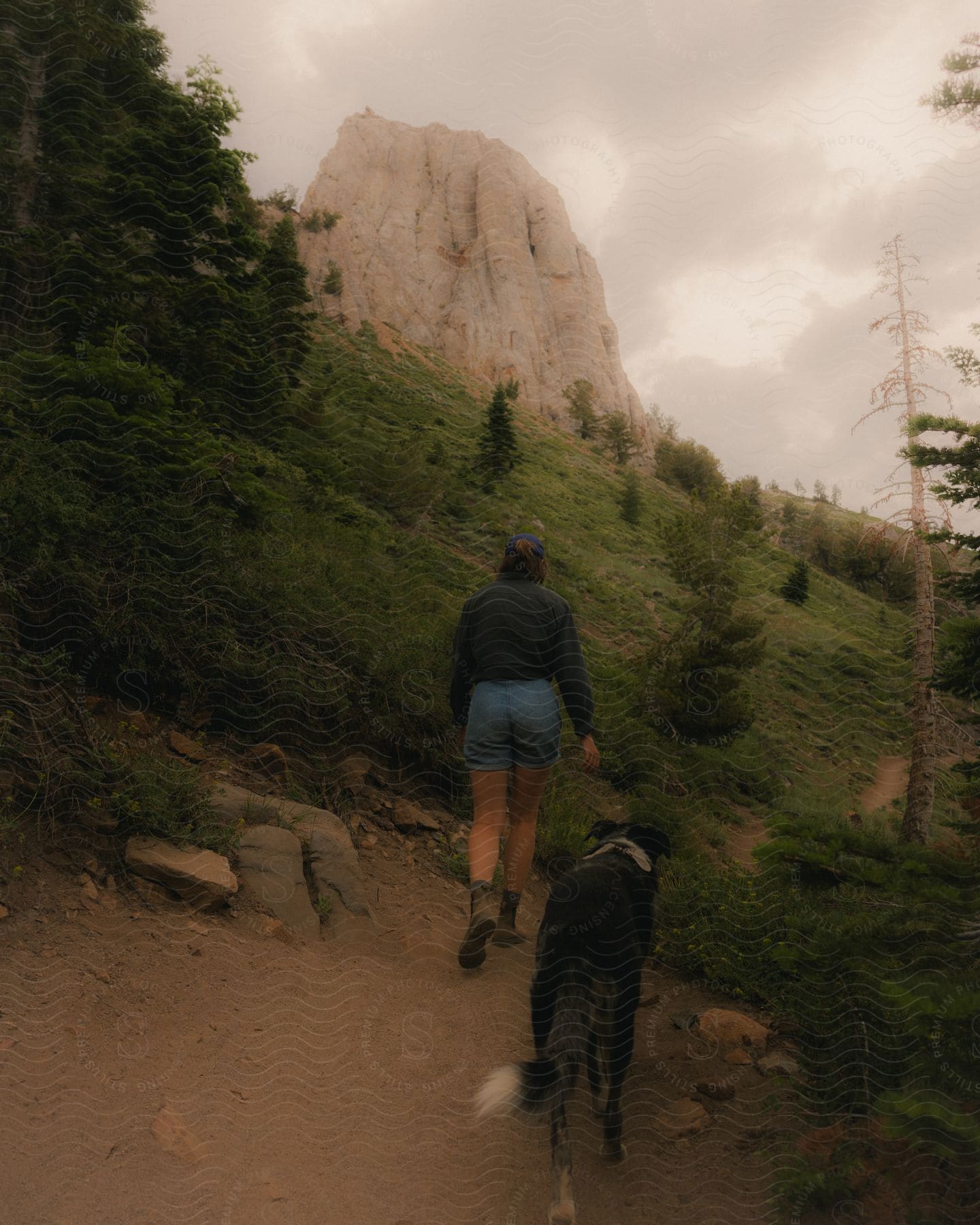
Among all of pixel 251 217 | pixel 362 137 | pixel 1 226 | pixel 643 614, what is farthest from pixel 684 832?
pixel 362 137

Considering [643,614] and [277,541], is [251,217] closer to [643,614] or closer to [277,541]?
[277,541]

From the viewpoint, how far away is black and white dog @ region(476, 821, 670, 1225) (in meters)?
1.75

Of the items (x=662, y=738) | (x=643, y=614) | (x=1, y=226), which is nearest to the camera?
(x=1, y=226)

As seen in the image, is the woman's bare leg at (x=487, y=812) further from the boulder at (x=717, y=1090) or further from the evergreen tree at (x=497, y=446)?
the evergreen tree at (x=497, y=446)

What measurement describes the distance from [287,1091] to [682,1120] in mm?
1172

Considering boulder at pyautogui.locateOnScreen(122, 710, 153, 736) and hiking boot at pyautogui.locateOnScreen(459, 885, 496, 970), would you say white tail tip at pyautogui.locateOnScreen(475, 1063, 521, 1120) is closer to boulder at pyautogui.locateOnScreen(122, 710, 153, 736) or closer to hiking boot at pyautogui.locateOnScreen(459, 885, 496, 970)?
hiking boot at pyautogui.locateOnScreen(459, 885, 496, 970)

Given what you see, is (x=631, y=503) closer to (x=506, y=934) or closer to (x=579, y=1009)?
(x=506, y=934)

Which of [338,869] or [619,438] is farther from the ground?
[619,438]

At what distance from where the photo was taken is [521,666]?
2.59 m

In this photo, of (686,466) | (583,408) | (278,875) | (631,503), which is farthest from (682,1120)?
(583,408)

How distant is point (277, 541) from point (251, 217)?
5.66 m

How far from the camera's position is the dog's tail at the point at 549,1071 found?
177cm

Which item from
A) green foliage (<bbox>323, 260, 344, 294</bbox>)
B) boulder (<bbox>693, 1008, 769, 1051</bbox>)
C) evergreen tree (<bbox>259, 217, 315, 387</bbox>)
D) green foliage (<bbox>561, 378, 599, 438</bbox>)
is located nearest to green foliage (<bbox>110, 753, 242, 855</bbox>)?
boulder (<bbox>693, 1008, 769, 1051</bbox>)

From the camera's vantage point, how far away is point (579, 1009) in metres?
1.86
